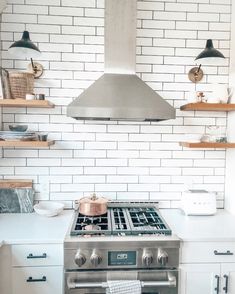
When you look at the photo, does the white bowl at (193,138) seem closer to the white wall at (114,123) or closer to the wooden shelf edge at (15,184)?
the white wall at (114,123)

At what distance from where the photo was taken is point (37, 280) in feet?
5.39

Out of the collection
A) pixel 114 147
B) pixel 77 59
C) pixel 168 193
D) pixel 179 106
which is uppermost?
pixel 77 59

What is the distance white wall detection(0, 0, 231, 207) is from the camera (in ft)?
7.07

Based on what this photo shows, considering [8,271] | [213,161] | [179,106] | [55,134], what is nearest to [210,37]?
[179,106]

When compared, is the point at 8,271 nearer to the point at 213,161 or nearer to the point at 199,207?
the point at 199,207

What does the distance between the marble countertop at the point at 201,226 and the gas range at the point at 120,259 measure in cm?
13

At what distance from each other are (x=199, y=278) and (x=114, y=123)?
1.29m

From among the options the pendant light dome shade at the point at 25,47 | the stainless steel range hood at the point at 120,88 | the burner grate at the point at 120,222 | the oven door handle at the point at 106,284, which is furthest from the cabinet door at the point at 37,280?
the pendant light dome shade at the point at 25,47

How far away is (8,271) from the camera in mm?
1628

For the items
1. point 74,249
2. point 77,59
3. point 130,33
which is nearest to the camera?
point 74,249

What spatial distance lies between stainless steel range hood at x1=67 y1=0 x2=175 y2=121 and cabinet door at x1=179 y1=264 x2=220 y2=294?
988 mm

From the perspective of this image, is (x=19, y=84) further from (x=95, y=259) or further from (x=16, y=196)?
(x=95, y=259)

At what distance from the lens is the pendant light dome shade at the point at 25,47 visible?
178 cm

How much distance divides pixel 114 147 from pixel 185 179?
670 mm
